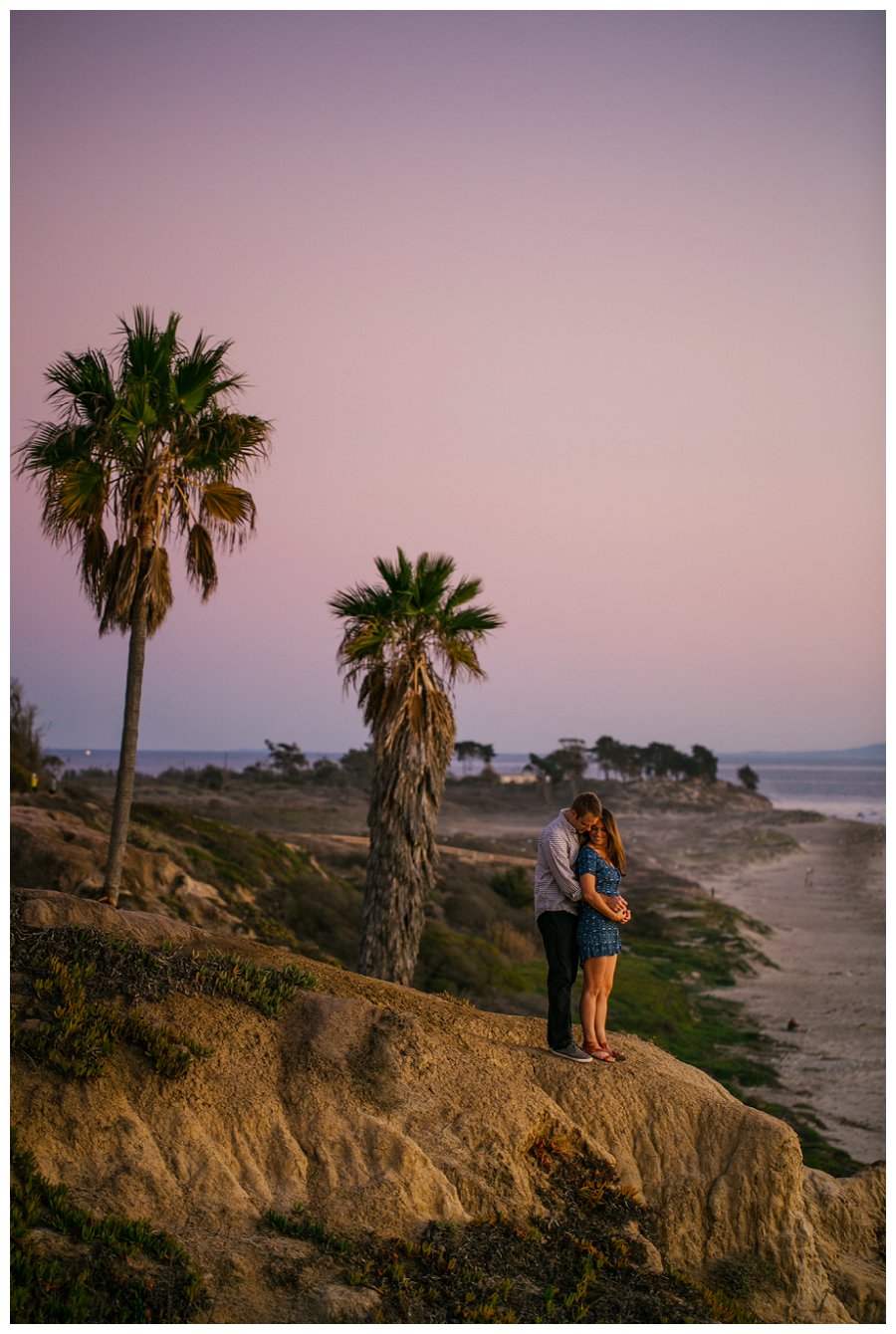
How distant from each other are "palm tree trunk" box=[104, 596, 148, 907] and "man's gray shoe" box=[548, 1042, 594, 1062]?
7.46 metres

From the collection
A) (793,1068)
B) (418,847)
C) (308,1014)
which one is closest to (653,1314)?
(308,1014)

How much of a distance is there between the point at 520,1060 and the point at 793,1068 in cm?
1747

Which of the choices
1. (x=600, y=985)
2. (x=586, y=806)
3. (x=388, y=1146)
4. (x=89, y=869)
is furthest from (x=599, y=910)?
(x=89, y=869)

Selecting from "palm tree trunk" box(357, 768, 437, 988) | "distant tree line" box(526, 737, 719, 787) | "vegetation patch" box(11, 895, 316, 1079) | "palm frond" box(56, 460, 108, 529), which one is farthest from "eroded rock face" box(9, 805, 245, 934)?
"distant tree line" box(526, 737, 719, 787)

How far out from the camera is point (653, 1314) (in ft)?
24.0

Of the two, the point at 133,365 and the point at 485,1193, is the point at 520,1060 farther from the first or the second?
the point at 133,365

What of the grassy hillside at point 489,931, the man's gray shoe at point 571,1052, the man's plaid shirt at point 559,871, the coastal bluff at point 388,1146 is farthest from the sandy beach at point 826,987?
the man's plaid shirt at point 559,871

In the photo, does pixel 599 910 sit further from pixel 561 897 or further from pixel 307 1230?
pixel 307 1230

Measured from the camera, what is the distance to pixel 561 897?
30.3 feet

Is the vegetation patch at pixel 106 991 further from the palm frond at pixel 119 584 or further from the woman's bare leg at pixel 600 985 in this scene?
the palm frond at pixel 119 584

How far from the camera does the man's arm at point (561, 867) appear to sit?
915 cm

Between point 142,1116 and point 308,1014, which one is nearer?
point 142,1116

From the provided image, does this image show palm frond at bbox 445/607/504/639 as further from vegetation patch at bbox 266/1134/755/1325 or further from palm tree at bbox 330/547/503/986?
vegetation patch at bbox 266/1134/755/1325

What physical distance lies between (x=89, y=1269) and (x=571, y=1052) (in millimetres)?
4684
